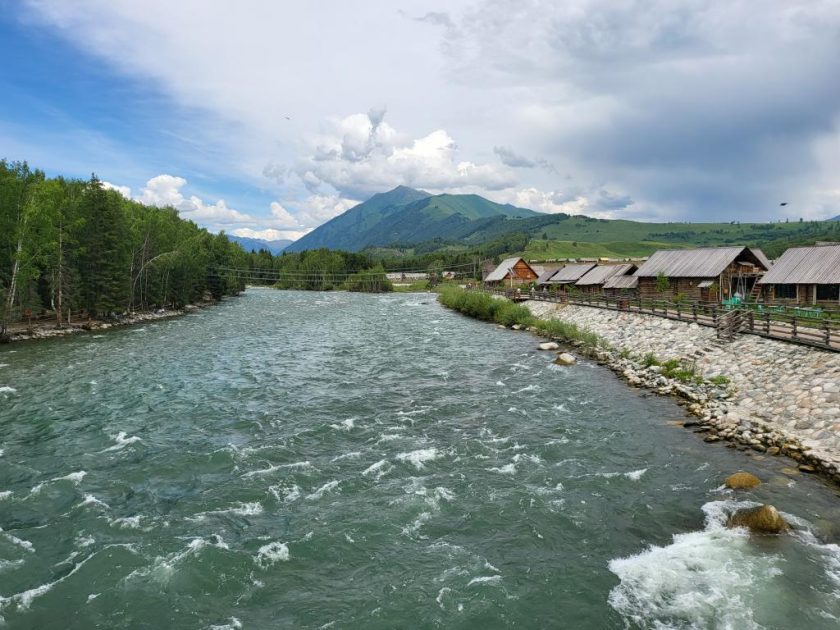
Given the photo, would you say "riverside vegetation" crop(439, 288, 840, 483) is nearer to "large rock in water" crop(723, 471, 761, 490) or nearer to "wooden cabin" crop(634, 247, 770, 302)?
"large rock in water" crop(723, 471, 761, 490)

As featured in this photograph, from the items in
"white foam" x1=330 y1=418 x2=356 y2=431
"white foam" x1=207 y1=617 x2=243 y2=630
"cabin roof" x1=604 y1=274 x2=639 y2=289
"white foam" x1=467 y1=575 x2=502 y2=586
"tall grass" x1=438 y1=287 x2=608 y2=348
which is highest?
"cabin roof" x1=604 y1=274 x2=639 y2=289

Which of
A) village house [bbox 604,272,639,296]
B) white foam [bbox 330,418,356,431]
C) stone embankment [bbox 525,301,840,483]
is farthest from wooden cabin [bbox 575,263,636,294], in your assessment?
white foam [bbox 330,418,356,431]

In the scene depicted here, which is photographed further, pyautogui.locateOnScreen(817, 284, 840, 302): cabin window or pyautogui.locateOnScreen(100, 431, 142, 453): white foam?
pyautogui.locateOnScreen(817, 284, 840, 302): cabin window

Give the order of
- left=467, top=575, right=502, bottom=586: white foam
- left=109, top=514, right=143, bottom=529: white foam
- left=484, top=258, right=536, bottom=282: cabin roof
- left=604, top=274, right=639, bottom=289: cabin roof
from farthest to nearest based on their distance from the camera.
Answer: left=484, top=258, right=536, bottom=282: cabin roof, left=604, top=274, right=639, bottom=289: cabin roof, left=109, top=514, right=143, bottom=529: white foam, left=467, top=575, right=502, bottom=586: white foam

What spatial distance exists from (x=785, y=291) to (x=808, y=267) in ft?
10.8

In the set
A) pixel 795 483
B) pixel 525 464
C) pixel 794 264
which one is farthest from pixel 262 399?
pixel 794 264

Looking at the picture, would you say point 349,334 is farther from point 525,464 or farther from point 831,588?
point 831,588

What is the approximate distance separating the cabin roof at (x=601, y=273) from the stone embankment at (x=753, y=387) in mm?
33335

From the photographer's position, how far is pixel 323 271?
604 feet

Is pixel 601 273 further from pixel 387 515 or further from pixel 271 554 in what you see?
pixel 271 554

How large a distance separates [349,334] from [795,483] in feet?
143

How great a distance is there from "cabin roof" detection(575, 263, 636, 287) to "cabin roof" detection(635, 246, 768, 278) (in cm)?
591

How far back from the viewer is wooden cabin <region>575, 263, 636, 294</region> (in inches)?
2788

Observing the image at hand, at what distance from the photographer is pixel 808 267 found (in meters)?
43.9
